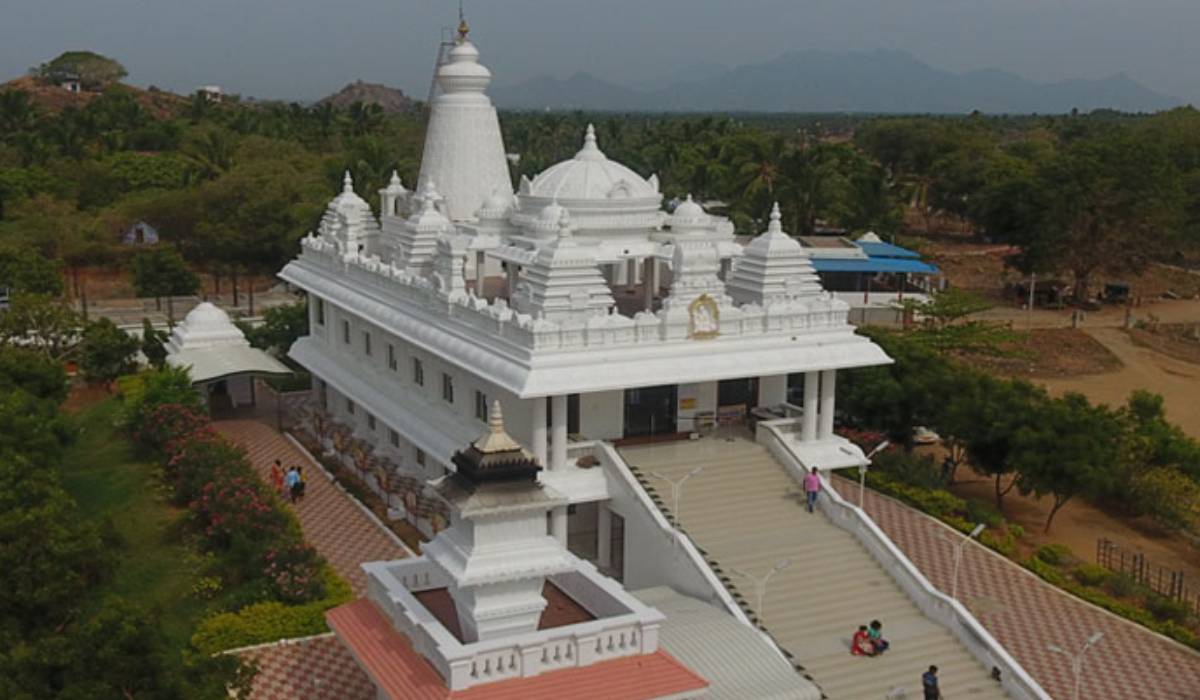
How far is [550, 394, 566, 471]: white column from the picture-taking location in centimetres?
1795

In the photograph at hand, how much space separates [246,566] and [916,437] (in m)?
16.8

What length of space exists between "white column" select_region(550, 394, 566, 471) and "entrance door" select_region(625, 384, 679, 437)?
2055 mm

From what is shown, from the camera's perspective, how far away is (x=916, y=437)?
28.1 meters

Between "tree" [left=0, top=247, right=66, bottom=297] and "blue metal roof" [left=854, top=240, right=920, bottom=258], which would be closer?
"tree" [left=0, top=247, right=66, bottom=297]

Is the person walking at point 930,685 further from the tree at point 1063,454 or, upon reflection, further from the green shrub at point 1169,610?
the tree at point 1063,454

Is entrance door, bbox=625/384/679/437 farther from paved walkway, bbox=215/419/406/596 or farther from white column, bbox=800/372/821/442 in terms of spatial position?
paved walkway, bbox=215/419/406/596

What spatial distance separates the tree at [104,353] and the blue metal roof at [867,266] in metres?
25.6

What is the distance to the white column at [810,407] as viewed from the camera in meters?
19.7

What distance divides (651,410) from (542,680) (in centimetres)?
870

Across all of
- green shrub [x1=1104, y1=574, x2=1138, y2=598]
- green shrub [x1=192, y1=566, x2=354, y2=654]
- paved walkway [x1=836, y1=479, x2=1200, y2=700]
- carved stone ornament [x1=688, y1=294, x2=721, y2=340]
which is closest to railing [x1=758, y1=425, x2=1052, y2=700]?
paved walkway [x1=836, y1=479, x2=1200, y2=700]

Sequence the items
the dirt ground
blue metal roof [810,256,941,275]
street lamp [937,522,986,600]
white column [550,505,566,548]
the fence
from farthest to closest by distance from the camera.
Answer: blue metal roof [810,256,941,275] < the dirt ground < the fence < white column [550,505,566,548] < street lamp [937,522,986,600]

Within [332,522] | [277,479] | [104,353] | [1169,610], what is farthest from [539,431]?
[104,353]

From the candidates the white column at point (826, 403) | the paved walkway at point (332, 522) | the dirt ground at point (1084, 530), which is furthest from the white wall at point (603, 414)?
the dirt ground at point (1084, 530)

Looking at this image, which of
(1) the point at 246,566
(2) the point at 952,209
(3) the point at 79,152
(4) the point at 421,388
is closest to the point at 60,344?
(4) the point at 421,388
